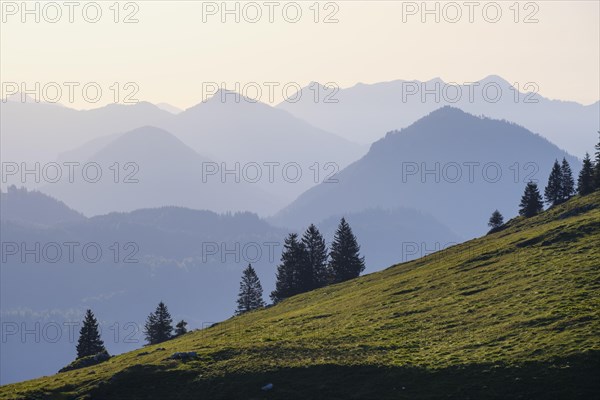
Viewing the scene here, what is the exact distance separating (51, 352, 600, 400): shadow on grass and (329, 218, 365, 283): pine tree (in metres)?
75.6

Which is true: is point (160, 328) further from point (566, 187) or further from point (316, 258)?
point (566, 187)

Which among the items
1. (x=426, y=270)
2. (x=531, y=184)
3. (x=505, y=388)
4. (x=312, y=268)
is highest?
(x=531, y=184)

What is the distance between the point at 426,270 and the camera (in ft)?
323

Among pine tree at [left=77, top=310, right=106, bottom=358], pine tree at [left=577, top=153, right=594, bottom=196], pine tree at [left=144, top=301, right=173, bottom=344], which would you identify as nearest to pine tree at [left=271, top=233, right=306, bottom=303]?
pine tree at [left=144, top=301, right=173, bottom=344]

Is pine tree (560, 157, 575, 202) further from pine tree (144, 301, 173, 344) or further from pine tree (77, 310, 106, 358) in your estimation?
pine tree (77, 310, 106, 358)

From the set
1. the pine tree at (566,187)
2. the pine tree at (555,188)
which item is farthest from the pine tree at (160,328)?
the pine tree at (566,187)

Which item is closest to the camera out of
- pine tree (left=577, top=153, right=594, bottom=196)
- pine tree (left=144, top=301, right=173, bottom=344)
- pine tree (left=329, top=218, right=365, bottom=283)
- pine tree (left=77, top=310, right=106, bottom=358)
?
pine tree (left=77, top=310, right=106, bottom=358)

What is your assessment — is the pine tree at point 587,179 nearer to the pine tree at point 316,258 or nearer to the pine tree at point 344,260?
the pine tree at point 344,260

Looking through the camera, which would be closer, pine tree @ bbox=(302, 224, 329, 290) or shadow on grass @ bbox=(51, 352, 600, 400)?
shadow on grass @ bbox=(51, 352, 600, 400)

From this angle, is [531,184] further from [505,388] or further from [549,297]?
[505,388]

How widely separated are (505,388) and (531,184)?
292 ft

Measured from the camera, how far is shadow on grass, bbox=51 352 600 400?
47938 mm

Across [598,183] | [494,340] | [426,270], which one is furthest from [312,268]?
[494,340]

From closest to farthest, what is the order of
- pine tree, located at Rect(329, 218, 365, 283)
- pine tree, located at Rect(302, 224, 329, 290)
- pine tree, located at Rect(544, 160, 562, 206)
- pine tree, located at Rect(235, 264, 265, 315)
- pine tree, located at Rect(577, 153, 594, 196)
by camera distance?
pine tree, located at Rect(577, 153, 594, 196)
pine tree, located at Rect(544, 160, 562, 206)
pine tree, located at Rect(302, 224, 329, 290)
pine tree, located at Rect(329, 218, 365, 283)
pine tree, located at Rect(235, 264, 265, 315)
